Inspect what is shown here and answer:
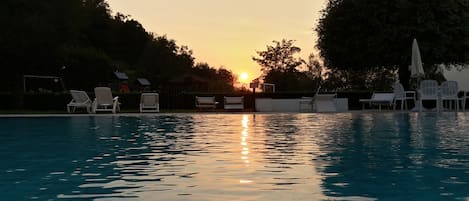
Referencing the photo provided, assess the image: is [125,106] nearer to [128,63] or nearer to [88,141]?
[88,141]

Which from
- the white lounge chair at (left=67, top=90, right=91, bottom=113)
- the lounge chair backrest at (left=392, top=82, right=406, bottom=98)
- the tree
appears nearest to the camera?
the white lounge chair at (left=67, top=90, right=91, bottom=113)

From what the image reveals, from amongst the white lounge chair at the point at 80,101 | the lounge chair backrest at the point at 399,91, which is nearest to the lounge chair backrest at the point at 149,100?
the white lounge chair at the point at 80,101

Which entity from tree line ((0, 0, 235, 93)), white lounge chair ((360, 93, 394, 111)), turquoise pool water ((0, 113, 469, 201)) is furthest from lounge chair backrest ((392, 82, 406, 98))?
tree line ((0, 0, 235, 93))

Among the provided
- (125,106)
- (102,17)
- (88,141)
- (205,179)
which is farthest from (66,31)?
(102,17)

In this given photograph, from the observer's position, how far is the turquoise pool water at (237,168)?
4.61 metres

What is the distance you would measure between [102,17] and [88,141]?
55297mm

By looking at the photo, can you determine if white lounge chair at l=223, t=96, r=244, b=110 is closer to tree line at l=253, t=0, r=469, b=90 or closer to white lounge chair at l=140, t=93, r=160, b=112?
white lounge chair at l=140, t=93, r=160, b=112

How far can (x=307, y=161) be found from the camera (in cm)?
663

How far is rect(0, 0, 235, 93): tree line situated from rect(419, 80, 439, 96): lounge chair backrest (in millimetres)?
15692

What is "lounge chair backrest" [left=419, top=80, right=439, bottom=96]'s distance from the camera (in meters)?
20.3

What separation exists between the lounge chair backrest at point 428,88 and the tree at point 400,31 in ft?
14.7

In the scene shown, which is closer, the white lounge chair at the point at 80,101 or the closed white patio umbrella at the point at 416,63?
the closed white patio umbrella at the point at 416,63

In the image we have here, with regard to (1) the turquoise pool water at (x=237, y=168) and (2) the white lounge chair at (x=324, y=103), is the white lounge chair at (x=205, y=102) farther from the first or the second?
(1) the turquoise pool water at (x=237, y=168)

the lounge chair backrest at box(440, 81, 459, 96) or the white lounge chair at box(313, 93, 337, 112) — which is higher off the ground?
the lounge chair backrest at box(440, 81, 459, 96)
